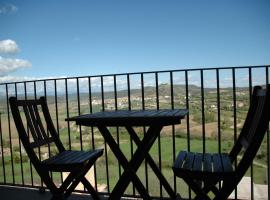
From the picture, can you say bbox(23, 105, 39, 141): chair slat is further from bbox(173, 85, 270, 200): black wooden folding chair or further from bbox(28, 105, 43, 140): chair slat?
bbox(173, 85, 270, 200): black wooden folding chair

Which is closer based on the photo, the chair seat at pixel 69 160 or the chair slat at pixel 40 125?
the chair seat at pixel 69 160

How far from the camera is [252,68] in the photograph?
2512 millimetres

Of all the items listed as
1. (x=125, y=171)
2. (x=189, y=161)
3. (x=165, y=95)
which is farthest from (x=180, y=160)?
(x=165, y=95)

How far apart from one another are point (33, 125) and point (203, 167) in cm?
154

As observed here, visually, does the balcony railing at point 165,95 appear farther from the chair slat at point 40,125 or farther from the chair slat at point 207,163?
the chair slat at point 207,163

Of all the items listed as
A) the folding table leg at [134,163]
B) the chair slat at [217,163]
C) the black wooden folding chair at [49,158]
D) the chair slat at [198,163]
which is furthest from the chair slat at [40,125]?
the chair slat at [217,163]

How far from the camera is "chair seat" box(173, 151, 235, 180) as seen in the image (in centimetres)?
173

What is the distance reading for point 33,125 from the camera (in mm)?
2496

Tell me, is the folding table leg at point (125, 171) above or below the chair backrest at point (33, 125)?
below

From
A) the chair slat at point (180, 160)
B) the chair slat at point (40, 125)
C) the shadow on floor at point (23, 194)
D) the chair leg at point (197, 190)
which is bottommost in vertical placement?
the shadow on floor at point (23, 194)

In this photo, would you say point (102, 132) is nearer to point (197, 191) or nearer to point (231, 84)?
point (197, 191)

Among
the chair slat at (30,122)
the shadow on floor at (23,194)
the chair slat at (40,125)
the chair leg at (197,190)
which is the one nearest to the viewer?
the chair leg at (197,190)

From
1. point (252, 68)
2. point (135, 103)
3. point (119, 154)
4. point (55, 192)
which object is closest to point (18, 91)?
point (135, 103)

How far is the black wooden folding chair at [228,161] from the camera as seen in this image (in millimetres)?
1553
